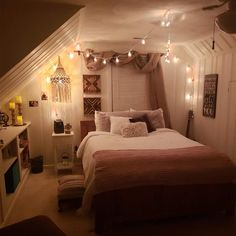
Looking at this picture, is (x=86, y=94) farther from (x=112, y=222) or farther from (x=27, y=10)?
(x=112, y=222)

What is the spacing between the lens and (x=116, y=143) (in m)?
3.09

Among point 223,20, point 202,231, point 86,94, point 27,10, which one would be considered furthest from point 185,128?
point 27,10

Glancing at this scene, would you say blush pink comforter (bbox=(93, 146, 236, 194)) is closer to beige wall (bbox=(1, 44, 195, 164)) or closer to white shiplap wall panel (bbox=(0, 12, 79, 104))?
white shiplap wall panel (bbox=(0, 12, 79, 104))

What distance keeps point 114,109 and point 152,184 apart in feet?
7.31

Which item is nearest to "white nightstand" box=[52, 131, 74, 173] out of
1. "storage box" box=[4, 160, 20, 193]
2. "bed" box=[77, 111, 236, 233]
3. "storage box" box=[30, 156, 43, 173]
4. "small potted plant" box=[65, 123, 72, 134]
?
"small potted plant" box=[65, 123, 72, 134]

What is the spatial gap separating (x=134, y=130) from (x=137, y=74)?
1302 millimetres

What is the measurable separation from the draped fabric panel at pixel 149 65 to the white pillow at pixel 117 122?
2.93ft

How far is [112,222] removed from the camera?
227 cm

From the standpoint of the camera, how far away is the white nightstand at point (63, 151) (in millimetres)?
3732

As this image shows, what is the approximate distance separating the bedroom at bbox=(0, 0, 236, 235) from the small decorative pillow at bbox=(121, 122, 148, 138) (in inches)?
33.0

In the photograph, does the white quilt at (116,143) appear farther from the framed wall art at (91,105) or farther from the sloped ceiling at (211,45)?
the sloped ceiling at (211,45)

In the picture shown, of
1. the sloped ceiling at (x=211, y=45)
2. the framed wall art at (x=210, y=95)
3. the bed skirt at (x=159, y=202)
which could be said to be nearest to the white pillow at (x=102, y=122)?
the bed skirt at (x=159, y=202)

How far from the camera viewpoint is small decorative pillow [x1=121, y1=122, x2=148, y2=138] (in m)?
3.48

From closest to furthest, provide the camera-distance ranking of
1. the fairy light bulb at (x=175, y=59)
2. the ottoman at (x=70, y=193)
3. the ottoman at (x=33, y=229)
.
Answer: the ottoman at (x=33, y=229) → the ottoman at (x=70, y=193) → the fairy light bulb at (x=175, y=59)
